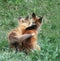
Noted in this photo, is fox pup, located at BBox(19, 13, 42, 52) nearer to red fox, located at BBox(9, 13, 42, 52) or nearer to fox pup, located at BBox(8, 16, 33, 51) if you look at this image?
red fox, located at BBox(9, 13, 42, 52)

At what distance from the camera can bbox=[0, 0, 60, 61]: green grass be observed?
878cm

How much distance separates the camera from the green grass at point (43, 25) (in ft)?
28.8

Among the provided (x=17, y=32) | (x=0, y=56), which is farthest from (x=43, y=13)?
(x=0, y=56)

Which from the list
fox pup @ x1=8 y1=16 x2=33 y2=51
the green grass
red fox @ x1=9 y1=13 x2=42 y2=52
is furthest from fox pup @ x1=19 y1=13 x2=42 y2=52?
the green grass

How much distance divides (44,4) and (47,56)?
5117 millimetres


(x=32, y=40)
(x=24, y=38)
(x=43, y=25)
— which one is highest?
(x=24, y=38)

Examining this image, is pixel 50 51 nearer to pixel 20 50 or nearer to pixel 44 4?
pixel 20 50

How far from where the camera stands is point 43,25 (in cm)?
1209

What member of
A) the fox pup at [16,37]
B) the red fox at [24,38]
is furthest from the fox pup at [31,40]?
the fox pup at [16,37]

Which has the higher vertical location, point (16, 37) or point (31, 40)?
point (16, 37)

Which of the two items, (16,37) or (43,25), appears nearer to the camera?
(16,37)

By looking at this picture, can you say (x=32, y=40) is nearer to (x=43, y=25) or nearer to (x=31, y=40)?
Result: (x=31, y=40)

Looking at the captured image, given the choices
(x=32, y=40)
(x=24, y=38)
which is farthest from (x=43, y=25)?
(x=24, y=38)

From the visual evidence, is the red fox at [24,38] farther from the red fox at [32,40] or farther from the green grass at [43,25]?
the green grass at [43,25]
